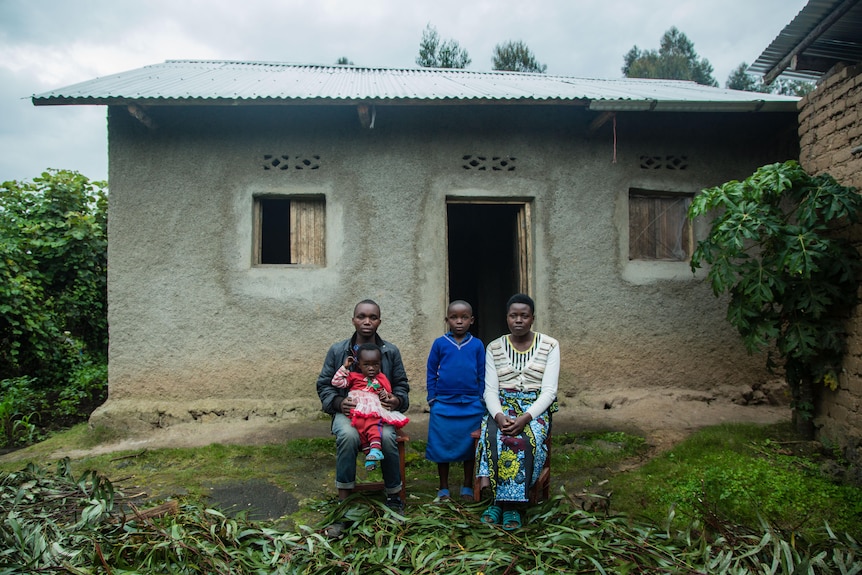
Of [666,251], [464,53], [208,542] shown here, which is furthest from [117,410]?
[464,53]

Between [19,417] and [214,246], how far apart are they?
3.12m

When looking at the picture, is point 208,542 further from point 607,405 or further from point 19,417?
point 19,417

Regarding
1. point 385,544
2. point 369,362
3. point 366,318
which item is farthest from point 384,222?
point 385,544

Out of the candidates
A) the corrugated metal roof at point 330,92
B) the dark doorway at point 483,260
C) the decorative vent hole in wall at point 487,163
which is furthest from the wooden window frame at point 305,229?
the dark doorway at point 483,260

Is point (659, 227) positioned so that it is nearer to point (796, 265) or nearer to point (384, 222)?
point (796, 265)

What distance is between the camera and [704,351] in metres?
5.96

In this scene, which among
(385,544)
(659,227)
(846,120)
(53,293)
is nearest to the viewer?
(385,544)

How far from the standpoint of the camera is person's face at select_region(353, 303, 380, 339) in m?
3.66

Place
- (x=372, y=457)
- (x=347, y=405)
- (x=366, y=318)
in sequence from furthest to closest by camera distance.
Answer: (x=366, y=318) → (x=347, y=405) → (x=372, y=457)

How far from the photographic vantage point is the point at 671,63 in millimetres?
24922

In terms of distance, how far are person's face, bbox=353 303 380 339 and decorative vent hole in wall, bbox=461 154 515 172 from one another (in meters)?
2.59

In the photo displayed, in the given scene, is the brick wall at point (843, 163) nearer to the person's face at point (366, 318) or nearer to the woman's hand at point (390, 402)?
the woman's hand at point (390, 402)

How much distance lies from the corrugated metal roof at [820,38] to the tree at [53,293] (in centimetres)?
768

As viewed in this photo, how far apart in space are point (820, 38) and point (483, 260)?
610 centimetres
